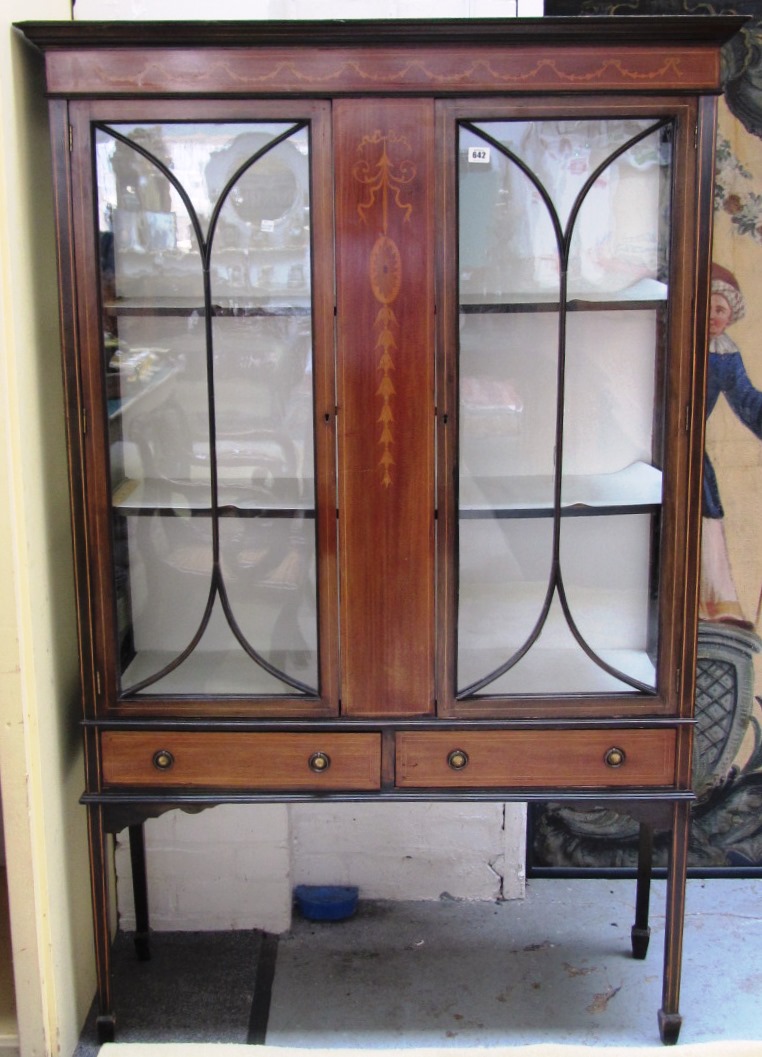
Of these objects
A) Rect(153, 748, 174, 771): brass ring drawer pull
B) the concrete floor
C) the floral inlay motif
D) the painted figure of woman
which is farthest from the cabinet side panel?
the painted figure of woman

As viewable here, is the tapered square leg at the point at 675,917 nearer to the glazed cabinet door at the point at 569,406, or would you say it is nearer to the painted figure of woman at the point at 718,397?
the glazed cabinet door at the point at 569,406

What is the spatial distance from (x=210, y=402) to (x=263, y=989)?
3.97ft

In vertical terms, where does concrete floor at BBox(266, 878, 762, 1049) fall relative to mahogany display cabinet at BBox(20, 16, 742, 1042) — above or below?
below

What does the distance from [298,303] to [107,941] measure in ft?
3.91

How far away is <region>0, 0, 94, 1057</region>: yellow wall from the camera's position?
1727 mm

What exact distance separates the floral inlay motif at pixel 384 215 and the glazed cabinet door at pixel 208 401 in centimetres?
7

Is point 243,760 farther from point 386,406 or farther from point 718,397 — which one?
point 718,397

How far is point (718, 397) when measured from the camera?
7.65ft

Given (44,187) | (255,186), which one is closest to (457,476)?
(255,186)

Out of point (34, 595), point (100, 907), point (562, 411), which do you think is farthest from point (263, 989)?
point (562, 411)

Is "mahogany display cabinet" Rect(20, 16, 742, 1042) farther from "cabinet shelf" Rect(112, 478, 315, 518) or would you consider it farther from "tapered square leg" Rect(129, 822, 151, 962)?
"tapered square leg" Rect(129, 822, 151, 962)

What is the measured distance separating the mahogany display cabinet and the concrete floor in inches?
8.2

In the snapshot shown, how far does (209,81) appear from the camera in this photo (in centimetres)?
169

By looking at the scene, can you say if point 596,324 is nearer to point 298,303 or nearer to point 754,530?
point 298,303
